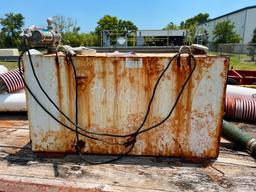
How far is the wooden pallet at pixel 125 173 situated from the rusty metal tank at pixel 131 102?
128 mm

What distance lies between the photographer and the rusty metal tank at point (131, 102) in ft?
8.47

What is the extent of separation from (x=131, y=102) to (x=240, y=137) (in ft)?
4.62

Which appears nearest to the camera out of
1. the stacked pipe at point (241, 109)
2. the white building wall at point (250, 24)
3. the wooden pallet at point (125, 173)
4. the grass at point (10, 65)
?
the wooden pallet at point (125, 173)

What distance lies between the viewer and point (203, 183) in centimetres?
239

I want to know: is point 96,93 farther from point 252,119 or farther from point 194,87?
point 252,119

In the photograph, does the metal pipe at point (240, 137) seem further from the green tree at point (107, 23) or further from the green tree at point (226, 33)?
the green tree at point (107, 23)

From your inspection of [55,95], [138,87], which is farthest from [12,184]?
[138,87]

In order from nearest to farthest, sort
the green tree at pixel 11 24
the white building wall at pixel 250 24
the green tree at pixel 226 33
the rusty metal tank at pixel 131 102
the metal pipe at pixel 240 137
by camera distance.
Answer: the rusty metal tank at pixel 131 102 < the metal pipe at pixel 240 137 < the green tree at pixel 226 33 < the white building wall at pixel 250 24 < the green tree at pixel 11 24

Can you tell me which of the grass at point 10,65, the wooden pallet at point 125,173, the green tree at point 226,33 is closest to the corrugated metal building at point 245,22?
the green tree at point 226,33

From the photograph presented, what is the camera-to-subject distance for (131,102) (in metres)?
2.69

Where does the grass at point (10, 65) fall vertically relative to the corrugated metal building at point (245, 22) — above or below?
A: below

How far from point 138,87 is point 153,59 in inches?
12.3

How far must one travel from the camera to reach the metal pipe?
2949mm

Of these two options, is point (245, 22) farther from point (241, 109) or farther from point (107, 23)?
point (241, 109)
